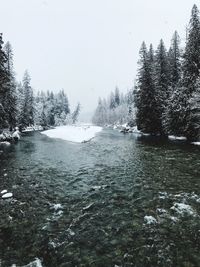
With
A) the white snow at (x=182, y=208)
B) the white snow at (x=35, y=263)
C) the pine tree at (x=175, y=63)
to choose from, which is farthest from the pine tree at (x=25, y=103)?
the white snow at (x=35, y=263)

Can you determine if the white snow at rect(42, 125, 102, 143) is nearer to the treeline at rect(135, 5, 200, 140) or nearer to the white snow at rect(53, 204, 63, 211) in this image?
the treeline at rect(135, 5, 200, 140)

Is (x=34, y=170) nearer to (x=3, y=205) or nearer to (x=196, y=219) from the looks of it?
(x=3, y=205)

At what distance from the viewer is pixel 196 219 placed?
27.0 ft

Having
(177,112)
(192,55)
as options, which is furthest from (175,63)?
(177,112)

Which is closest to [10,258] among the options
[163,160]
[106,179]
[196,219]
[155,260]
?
[155,260]

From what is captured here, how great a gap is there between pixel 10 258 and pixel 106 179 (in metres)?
7.81

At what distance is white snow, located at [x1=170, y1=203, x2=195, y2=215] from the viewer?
28.9ft

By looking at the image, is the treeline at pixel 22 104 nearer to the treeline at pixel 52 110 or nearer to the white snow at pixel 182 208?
the treeline at pixel 52 110

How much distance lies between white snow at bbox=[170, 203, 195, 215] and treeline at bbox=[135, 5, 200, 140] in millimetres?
22194

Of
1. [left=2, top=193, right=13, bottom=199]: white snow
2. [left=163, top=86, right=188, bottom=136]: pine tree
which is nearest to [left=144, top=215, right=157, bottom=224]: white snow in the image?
[left=2, top=193, right=13, bottom=199]: white snow

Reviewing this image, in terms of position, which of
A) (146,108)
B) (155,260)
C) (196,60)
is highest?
(196,60)

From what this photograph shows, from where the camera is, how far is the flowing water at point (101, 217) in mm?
6324

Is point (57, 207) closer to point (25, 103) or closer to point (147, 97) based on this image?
point (147, 97)

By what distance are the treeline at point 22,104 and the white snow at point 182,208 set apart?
84.3 feet
